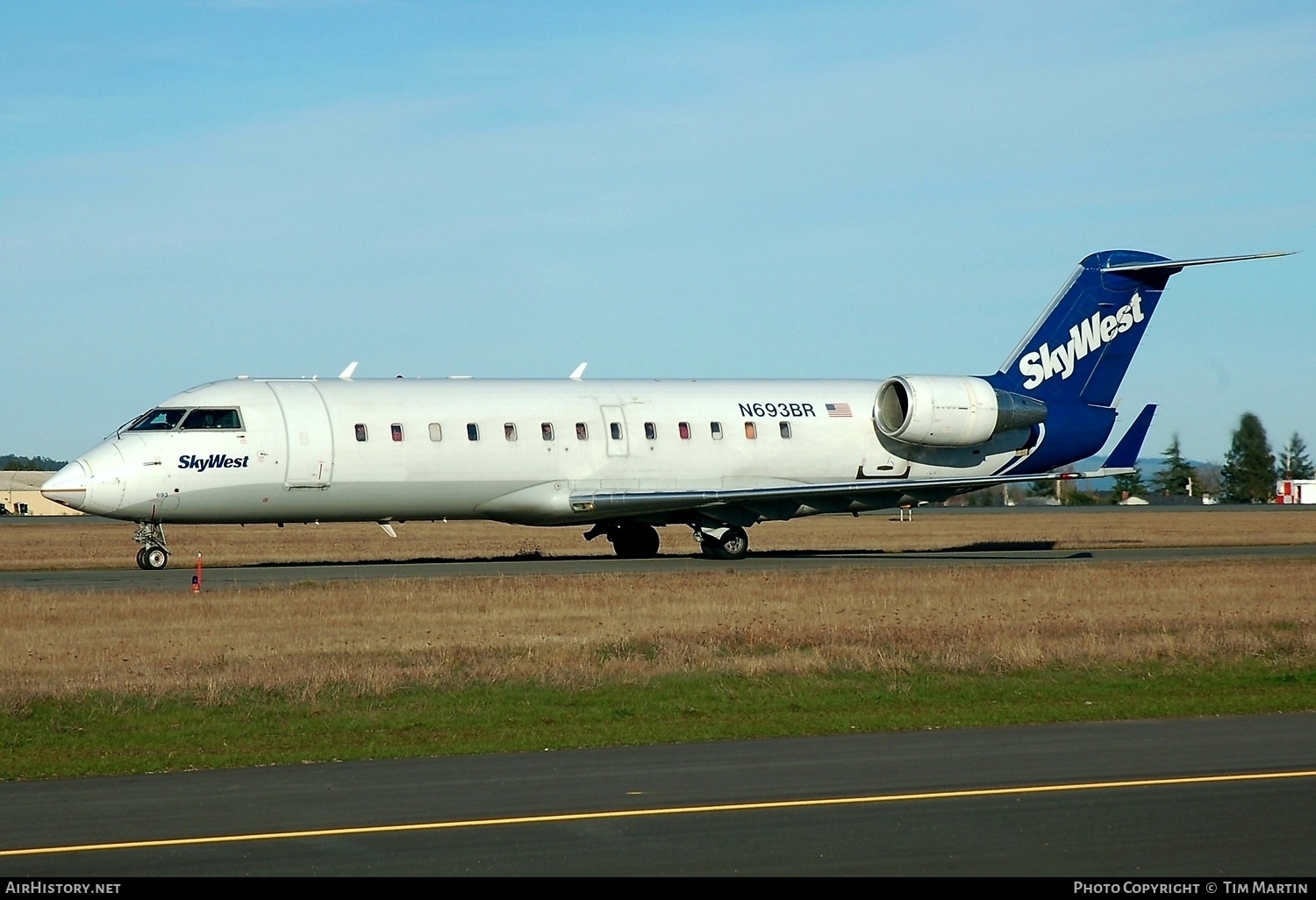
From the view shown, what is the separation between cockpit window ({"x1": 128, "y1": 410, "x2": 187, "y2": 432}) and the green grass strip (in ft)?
56.5

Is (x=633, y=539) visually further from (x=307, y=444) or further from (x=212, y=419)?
(x=212, y=419)

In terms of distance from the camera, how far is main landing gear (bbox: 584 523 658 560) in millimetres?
38594

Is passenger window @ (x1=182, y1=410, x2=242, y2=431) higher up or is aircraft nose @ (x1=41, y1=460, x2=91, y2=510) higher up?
passenger window @ (x1=182, y1=410, x2=242, y2=431)

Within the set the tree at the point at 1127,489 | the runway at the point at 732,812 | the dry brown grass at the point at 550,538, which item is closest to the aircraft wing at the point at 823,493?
the dry brown grass at the point at 550,538

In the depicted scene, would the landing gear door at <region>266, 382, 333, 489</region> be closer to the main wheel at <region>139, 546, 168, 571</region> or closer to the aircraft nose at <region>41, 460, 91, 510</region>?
the main wheel at <region>139, 546, 168, 571</region>

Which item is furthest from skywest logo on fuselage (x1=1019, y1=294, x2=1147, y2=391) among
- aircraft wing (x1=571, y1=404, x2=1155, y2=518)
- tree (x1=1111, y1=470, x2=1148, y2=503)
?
tree (x1=1111, y1=470, x2=1148, y2=503)

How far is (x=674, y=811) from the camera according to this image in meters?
10.5

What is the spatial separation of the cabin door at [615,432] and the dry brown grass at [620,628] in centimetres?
653

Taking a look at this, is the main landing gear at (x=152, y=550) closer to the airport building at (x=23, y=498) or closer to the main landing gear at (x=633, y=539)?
the main landing gear at (x=633, y=539)

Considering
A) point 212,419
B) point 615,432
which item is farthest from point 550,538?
point 212,419

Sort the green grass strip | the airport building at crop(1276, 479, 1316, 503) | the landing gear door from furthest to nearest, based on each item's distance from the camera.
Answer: the airport building at crop(1276, 479, 1316, 503) → the landing gear door → the green grass strip
